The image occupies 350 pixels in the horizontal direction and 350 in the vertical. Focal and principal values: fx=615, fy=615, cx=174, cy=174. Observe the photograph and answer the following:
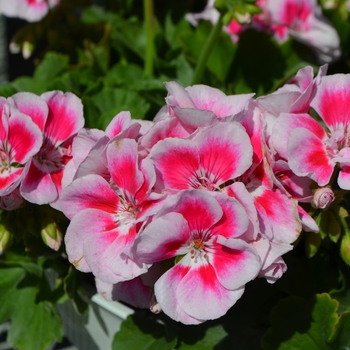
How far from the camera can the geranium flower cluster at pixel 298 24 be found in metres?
1.27

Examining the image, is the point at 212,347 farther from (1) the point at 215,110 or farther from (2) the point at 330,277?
(1) the point at 215,110

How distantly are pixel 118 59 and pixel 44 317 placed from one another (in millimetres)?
713

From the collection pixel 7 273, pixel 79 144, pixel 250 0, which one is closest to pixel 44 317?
pixel 7 273

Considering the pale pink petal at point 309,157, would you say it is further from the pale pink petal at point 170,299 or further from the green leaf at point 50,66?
the green leaf at point 50,66

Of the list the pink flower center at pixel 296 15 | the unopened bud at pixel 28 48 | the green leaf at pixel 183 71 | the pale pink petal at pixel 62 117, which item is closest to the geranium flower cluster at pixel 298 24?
the pink flower center at pixel 296 15

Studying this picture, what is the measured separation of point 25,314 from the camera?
988 mm

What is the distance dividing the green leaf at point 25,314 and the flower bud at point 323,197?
49 centimetres

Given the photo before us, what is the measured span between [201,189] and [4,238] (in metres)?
0.29

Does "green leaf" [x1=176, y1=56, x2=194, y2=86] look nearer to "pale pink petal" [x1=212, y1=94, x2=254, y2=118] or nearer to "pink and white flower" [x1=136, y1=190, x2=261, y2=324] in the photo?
"pale pink petal" [x1=212, y1=94, x2=254, y2=118]

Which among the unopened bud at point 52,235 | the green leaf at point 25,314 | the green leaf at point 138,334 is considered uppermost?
the unopened bud at point 52,235

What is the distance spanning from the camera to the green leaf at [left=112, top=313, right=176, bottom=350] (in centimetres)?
Result: 87

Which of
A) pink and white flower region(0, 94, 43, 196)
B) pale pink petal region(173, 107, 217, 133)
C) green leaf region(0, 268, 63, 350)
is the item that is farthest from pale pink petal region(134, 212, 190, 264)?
green leaf region(0, 268, 63, 350)

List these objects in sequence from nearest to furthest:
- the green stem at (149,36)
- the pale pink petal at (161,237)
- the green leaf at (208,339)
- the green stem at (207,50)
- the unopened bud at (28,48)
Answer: the pale pink petal at (161,237), the green leaf at (208,339), the green stem at (207,50), the green stem at (149,36), the unopened bud at (28,48)

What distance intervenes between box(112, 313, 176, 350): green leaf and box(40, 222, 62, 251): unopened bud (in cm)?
17
